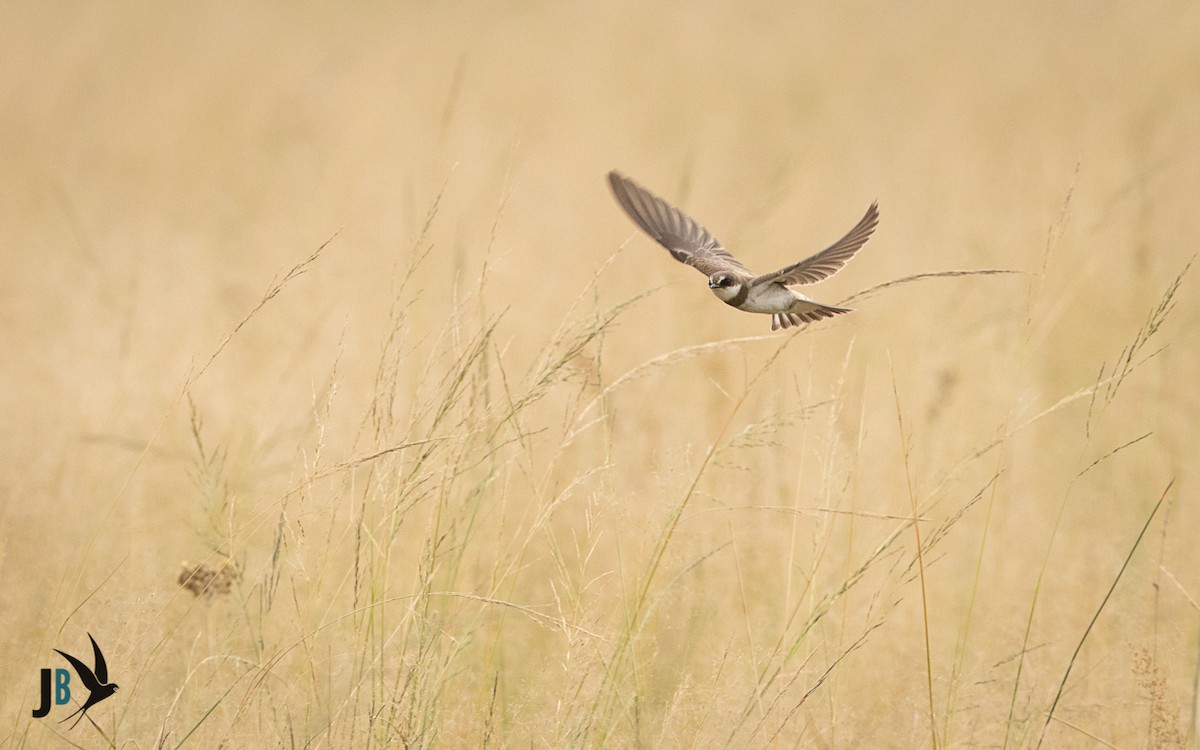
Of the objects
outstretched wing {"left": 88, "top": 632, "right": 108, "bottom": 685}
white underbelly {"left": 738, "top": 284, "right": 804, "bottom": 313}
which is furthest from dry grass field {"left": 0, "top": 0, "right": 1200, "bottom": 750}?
white underbelly {"left": 738, "top": 284, "right": 804, "bottom": 313}

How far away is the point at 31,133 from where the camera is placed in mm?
7777

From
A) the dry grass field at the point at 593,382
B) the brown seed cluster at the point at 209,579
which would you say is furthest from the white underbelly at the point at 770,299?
the brown seed cluster at the point at 209,579

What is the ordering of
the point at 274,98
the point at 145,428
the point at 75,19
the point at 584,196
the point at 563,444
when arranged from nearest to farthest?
the point at 563,444 < the point at 145,428 < the point at 584,196 < the point at 274,98 < the point at 75,19

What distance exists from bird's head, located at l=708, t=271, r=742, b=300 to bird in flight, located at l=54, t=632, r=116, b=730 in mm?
1319

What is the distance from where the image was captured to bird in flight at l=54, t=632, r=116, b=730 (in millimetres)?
2039

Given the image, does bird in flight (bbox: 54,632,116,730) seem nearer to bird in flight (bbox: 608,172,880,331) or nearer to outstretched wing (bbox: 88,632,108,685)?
outstretched wing (bbox: 88,632,108,685)

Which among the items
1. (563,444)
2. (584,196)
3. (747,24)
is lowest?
(563,444)

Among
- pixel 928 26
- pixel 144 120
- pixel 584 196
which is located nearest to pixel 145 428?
pixel 584 196

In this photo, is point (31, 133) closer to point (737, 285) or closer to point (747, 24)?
point (747, 24)

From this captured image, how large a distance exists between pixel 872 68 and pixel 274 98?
450 cm
